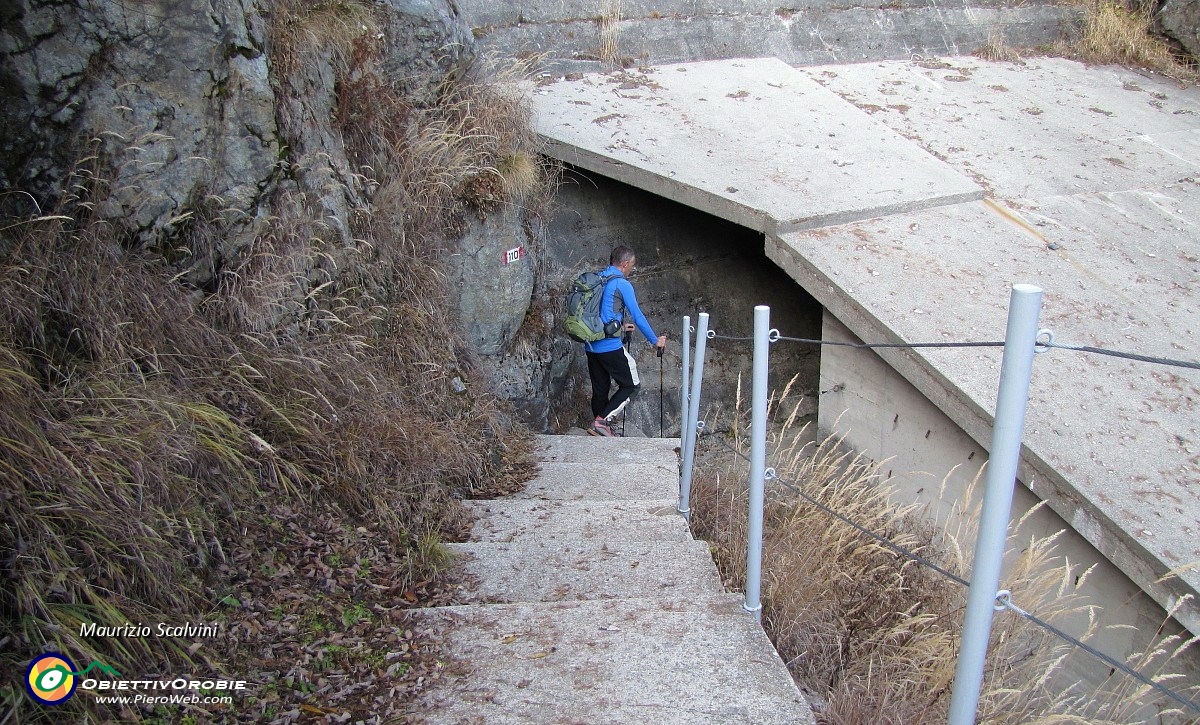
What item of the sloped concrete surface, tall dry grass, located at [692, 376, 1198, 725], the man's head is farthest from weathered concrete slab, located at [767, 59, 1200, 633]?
the man's head

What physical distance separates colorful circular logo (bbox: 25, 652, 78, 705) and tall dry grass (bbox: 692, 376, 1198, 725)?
6.73ft

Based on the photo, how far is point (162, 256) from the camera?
142 inches

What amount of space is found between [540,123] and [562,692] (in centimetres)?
544

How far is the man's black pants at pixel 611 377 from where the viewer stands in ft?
22.5

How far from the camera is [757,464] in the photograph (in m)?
2.99

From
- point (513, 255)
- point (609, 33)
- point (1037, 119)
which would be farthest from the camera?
point (609, 33)

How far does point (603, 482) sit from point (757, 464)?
2.10m

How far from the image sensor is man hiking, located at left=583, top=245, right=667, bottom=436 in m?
6.48

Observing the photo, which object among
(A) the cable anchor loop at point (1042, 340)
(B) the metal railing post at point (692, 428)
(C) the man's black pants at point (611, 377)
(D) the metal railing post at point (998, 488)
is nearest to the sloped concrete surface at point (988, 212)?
(C) the man's black pants at point (611, 377)

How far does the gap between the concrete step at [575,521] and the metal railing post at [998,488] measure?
1.90 meters

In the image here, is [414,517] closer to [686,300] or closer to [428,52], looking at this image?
[428,52]

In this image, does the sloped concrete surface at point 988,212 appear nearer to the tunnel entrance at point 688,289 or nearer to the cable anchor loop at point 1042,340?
the tunnel entrance at point 688,289

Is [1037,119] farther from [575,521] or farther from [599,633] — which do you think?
[599,633]

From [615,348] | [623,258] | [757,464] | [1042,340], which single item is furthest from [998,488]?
[615,348]
